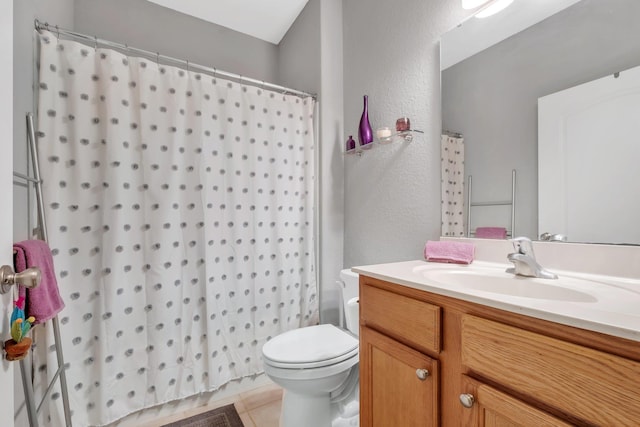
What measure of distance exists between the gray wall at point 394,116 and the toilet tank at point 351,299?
0.26 m

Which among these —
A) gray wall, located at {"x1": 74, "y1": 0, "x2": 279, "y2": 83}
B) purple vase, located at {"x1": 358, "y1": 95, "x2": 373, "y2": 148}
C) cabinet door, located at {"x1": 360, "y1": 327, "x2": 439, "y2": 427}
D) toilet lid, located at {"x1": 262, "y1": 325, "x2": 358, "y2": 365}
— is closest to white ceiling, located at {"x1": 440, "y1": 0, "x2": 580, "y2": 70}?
purple vase, located at {"x1": 358, "y1": 95, "x2": 373, "y2": 148}

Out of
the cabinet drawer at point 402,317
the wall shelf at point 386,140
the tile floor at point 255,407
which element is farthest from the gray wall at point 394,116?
the tile floor at point 255,407

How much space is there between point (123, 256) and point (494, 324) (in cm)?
156

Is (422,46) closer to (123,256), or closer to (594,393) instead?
(594,393)

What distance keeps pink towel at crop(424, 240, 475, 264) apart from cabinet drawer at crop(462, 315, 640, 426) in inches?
21.2

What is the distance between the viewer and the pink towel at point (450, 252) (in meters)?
1.15

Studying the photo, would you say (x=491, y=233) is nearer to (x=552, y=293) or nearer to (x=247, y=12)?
(x=552, y=293)

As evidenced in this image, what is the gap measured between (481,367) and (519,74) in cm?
109

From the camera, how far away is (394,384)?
2.81 ft

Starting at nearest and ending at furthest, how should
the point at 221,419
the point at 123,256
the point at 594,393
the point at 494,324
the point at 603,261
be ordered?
1. the point at 594,393
2. the point at 494,324
3. the point at 603,261
4. the point at 123,256
5. the point at 221,419

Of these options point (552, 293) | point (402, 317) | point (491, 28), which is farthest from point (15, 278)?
point (491, 28)

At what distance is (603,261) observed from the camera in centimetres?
87

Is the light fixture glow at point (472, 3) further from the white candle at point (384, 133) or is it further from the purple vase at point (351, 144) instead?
the purple vase at point (351, 144)

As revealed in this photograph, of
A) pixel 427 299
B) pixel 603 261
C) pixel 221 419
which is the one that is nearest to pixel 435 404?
pixel 427 299
